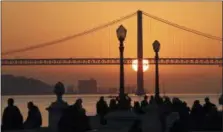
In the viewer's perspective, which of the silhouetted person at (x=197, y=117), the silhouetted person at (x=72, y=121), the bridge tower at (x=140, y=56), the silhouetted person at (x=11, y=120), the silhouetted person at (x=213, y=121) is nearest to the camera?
the silhouetted person at (x=72, y=121)

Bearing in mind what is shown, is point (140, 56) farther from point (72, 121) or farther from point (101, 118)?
point (72, 121)

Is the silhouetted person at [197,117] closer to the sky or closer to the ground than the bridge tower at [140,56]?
closer to the ground

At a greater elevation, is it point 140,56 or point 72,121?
point 140,56

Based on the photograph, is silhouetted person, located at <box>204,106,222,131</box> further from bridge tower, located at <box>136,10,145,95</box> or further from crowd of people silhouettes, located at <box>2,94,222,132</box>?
bridge tower, located at <box>136,10,145,95</box>

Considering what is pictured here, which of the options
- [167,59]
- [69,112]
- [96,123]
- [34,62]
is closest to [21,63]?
[34,62]

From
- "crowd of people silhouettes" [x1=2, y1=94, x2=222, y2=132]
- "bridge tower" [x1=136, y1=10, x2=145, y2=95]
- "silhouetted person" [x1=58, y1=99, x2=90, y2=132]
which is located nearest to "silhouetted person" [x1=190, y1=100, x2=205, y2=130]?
"crowd of people silhouettes" [x1=2, y1=94, x2=222, y2=132]

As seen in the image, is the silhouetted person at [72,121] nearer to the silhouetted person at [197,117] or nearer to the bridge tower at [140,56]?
the silhouetted person at [197,117]

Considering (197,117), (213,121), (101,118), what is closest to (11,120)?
(101,118)

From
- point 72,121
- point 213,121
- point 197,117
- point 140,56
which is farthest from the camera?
point 140,56

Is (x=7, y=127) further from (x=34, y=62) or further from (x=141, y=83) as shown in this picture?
(x=34, y=62)

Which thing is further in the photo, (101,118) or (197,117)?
(101,118)

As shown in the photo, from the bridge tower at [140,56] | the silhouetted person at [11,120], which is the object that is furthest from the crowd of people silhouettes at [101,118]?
the bridge tower at [140,56]

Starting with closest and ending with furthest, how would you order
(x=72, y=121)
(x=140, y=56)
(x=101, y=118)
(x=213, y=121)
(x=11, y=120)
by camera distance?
(x=72, y=121) < (x=11, y=120) < (x=213, y=121) < (x=101, y=118) < (x=140, y=56)

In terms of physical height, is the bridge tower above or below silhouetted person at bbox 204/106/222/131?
above
